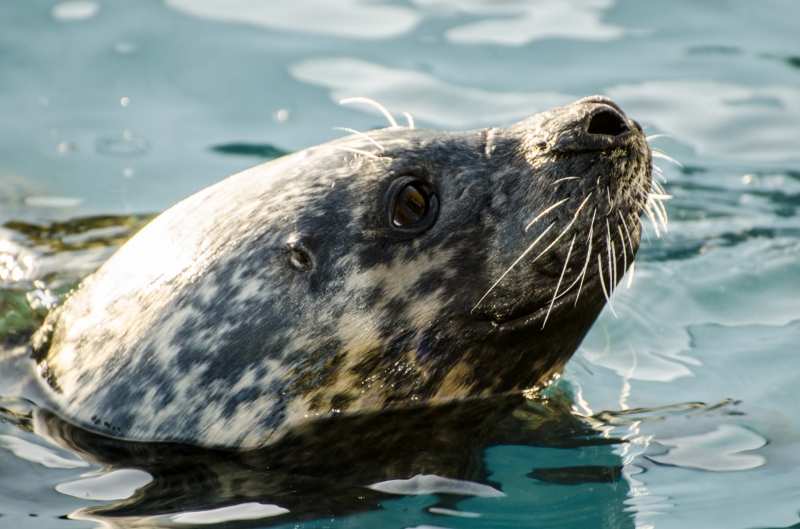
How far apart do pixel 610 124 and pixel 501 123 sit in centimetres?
350

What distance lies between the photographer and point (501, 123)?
25.0ft

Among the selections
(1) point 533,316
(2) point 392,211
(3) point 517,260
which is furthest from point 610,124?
(2) point 392,211

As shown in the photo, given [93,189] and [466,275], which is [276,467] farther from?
[93,189]

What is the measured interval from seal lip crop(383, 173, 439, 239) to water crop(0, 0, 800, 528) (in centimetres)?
93

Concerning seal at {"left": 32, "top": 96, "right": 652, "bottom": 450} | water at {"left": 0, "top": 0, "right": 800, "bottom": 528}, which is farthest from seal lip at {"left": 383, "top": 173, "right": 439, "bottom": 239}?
water at {"left": 0, "top": 0, "right": 800, "bottom": 528}

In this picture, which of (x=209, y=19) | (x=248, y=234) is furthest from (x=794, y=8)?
(x=248, y=234)

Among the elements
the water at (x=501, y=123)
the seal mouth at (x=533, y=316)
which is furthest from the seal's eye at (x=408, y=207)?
the water at (x=501, y=123)

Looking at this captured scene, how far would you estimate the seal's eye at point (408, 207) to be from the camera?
Result: 405cm

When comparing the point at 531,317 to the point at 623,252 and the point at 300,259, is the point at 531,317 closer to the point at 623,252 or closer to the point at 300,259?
the point at 623,252

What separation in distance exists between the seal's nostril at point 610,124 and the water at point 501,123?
1188 millimetres

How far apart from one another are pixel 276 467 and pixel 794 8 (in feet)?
21.5

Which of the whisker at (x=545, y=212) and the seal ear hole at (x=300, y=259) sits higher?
the whisker at (x=545, y=212)

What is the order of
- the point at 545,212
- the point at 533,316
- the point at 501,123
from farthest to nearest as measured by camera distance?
1. the point at 501,123
2. the point at 533,316
3. the point at 545,212

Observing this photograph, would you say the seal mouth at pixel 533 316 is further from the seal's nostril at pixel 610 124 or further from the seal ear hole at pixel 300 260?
the seal ear hole at pixel 300 260
